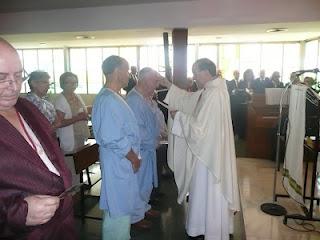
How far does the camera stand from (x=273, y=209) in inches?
130

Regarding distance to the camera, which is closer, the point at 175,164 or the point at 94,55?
the point at 175,164

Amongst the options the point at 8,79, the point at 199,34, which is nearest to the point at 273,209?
the point at 8,79

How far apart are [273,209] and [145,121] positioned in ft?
5.56

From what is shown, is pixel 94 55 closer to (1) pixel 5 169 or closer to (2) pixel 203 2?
(2) pixel 203 2

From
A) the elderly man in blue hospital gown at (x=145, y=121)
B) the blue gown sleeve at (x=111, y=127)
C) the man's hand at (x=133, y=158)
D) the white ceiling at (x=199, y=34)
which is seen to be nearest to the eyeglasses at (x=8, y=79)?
the blue gown sleeve at (x=111, y=127)

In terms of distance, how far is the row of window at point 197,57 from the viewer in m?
11.5

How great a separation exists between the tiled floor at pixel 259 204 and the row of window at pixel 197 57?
6.64 m

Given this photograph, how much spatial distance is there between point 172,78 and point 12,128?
4434 mm

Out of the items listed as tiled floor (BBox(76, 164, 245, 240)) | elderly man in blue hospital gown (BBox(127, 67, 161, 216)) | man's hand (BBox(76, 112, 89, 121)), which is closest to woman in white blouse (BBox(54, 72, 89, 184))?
man's hand (BBox(76, 112, 89, 121))

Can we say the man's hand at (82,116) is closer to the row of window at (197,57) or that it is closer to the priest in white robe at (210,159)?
the priest in white robe at (210,159)

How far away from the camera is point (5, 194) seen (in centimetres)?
95

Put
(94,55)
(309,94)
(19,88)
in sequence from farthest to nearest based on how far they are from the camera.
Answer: (94,55)
(309,94)
(19,88)

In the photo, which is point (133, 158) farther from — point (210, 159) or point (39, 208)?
point (39, 208)

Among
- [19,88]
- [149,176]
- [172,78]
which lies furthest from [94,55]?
[19,88]
